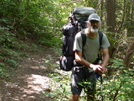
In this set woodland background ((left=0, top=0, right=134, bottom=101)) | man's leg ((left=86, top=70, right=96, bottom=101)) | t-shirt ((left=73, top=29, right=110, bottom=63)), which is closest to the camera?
man's leg ((left=86, top=70, right=96, bottom=101))

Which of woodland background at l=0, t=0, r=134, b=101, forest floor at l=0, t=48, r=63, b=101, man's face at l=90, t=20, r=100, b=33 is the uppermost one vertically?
man's face at l=90, t=20, r=100, b=33

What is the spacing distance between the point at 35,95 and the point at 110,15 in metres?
4.37

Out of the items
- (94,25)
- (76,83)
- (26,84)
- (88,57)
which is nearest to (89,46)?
(88,57)

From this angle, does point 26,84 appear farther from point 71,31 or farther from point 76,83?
point 71,31

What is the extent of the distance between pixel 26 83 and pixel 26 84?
0.09 metres

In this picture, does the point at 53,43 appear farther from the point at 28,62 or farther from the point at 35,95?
the point at 35,95

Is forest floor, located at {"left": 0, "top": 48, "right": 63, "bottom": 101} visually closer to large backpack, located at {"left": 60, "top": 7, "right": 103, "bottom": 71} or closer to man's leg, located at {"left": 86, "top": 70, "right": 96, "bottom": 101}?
large backpack, located at {"left": 60, "top": 7, "right": 103, "bottom": 71}

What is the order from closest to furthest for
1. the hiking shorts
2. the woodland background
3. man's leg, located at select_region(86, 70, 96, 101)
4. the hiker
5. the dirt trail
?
man's leg, located at select_region(86, 70, 96, 101), the hiker, the hiking shorts, the dirt trail, the woodland background

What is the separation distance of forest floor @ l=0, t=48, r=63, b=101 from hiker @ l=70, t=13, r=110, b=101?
206 cm

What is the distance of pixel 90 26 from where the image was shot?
296 centimetres

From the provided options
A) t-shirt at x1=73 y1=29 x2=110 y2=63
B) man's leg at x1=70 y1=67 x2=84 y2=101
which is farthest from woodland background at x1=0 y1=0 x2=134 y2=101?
man's leg at x1=70 y1=67 x2=84 y2=101

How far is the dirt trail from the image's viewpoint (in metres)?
5.24

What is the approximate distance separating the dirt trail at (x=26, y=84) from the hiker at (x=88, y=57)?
2.44 meters

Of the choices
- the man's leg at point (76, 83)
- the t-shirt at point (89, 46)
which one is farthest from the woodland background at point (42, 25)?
the man's leg at point (76, 83)
